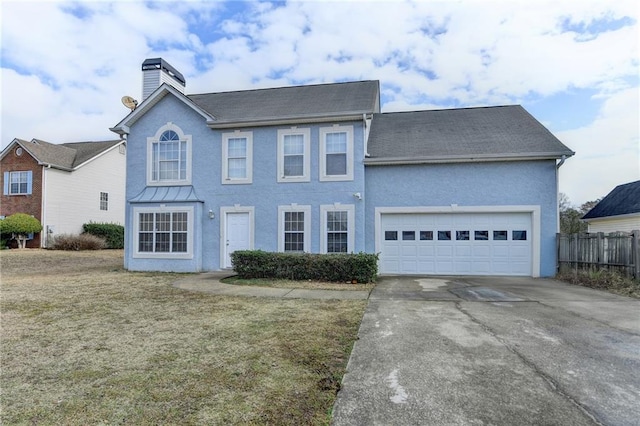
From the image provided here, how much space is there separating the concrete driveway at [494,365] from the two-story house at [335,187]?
4999 mm

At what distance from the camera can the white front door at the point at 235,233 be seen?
530 inches


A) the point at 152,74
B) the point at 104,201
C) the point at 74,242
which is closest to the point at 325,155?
the point at 152,74

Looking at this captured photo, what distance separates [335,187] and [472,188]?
4829 mm

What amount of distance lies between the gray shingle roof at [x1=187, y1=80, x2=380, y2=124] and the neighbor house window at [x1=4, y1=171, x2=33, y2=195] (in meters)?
14.0

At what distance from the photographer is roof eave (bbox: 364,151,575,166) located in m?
11.7

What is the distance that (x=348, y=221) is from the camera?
1266 cm

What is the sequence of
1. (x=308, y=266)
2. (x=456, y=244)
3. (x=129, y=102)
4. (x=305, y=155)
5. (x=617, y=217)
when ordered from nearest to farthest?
(x=308, y=266) → (x=456, y=244) → (x=305, y=155) → (x=129, y=102) → (x=617, y=217)

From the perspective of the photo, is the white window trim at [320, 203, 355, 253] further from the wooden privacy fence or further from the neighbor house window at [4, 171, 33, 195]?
the neighbor house window at [4, 171, 33, 195]

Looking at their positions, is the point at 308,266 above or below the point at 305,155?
below

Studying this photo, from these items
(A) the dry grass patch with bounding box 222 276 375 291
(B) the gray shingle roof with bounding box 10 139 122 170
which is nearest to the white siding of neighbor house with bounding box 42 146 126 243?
(B) the gray shingle roof with bounding box 10 139 122 170

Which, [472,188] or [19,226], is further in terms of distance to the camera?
[19,226]

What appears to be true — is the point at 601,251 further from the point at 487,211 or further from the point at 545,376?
the point at 545,376

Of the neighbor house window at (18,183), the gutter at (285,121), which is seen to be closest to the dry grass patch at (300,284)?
the gutter at (285,121)

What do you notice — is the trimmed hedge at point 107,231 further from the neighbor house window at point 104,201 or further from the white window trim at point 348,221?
the white window trim at point 348,221
